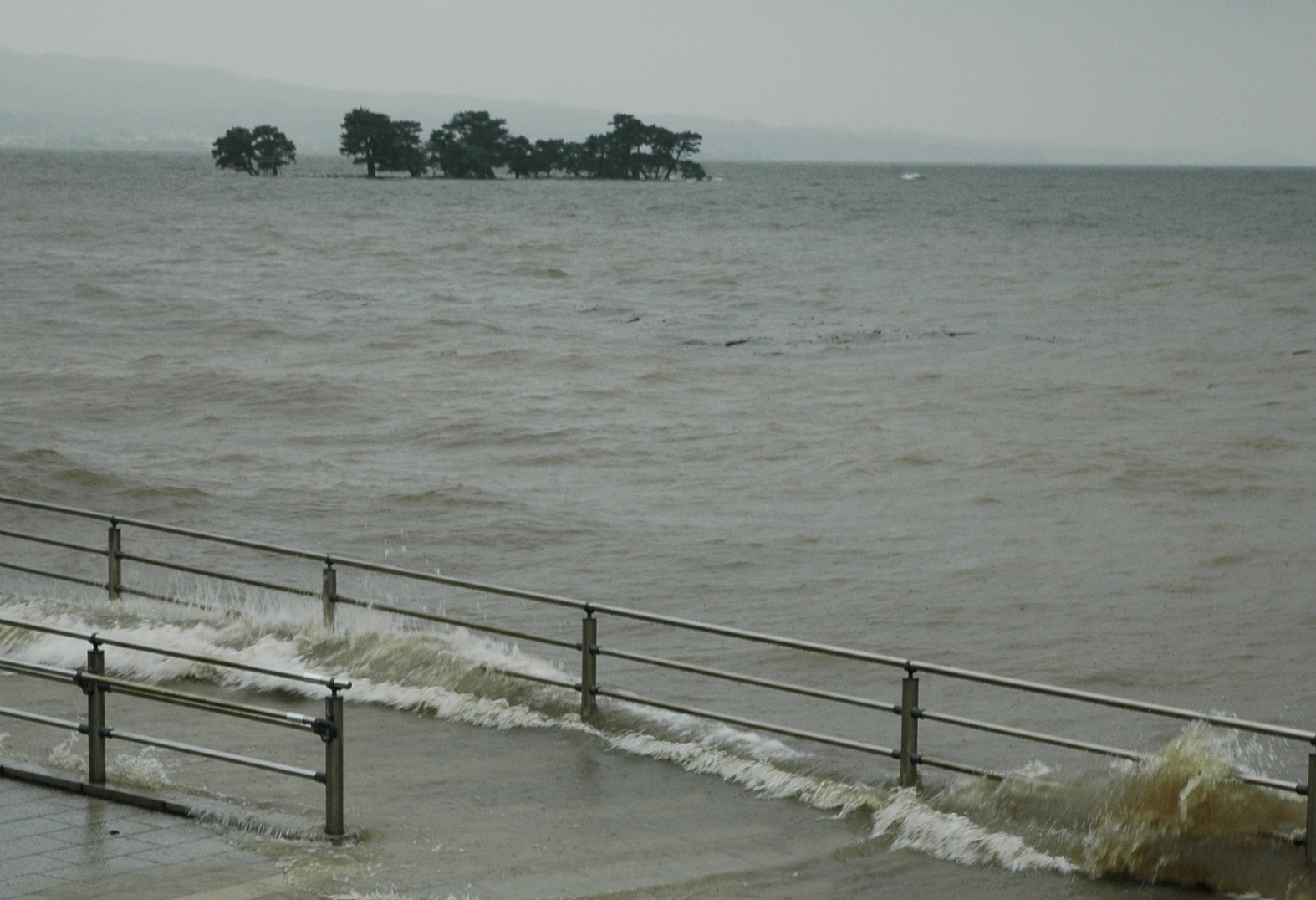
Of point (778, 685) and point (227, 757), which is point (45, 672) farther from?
point (778, 685)

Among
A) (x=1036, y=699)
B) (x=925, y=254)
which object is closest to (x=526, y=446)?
(x=1036, y=699)

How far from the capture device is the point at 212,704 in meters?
7.88

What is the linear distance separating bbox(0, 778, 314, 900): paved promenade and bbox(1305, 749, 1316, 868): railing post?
15.1 feet

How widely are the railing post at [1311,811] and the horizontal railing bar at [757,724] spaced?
2.22 meters

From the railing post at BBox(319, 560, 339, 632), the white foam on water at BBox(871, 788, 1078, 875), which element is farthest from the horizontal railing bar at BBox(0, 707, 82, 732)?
the white foam on water at BBox(871, 788, 1078, 875)

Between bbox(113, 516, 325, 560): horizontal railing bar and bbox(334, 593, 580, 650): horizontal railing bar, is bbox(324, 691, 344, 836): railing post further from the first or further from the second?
bbox(113, 516, 325, 560): horizontal railing bar

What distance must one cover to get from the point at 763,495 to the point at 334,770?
60.2 feet

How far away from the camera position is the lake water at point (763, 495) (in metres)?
8.75

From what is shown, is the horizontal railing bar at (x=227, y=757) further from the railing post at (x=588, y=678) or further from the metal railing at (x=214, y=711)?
the railing post at (x=588, y=678)

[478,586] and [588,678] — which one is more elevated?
[478,586]

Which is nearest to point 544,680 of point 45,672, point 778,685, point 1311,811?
point 778,685

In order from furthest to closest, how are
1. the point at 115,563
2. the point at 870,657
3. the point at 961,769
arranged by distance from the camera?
1. the point at 115,563
2. the point at 961,769
3. the point at 870,657

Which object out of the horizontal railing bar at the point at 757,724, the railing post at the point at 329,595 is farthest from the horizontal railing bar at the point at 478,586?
the horizontal railing bar at the point at 757,724

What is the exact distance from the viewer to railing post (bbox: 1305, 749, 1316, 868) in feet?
25.2
